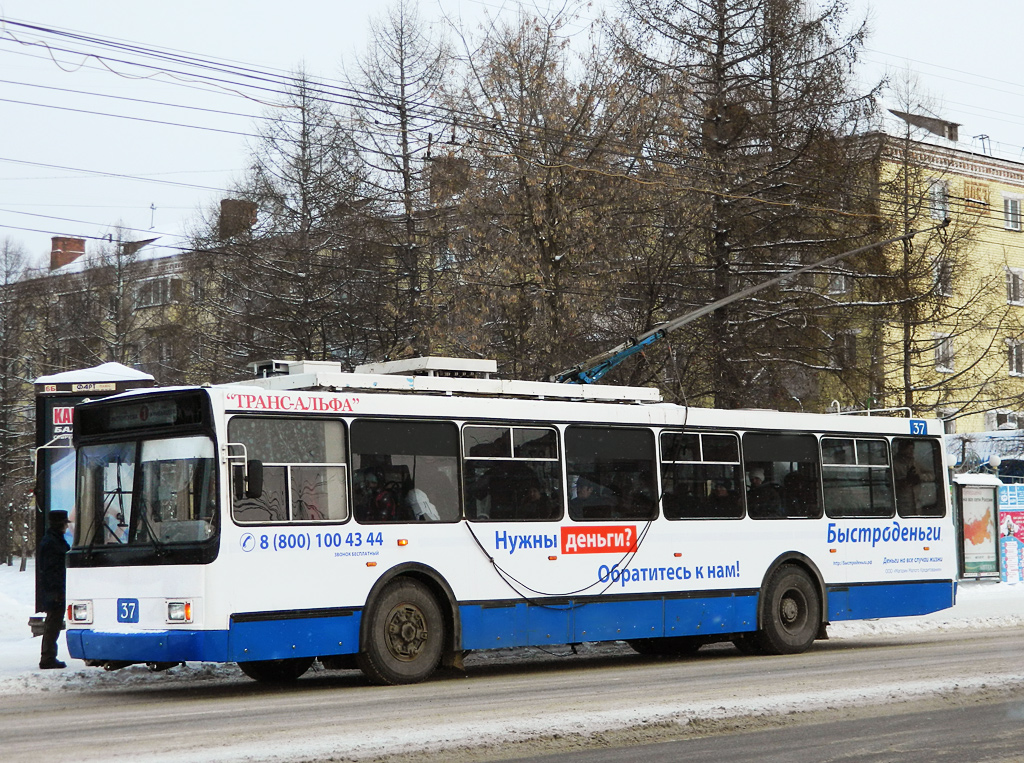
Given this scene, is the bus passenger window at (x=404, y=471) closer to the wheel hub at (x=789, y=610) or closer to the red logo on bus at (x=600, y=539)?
the red logo on bus at (x=600, y=539)

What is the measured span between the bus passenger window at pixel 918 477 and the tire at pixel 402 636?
7.16m

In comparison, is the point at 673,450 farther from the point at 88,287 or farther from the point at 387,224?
the point at 88,287

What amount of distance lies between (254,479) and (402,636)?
2238mm

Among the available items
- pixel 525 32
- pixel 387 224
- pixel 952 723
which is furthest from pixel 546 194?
pixel 952 723

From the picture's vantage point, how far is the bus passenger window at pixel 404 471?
13086 millimetres

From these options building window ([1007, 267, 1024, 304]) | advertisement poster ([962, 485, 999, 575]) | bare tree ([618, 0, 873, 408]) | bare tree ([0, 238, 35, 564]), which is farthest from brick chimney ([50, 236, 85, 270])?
advertisement poster ([962, 485, 999, 575])

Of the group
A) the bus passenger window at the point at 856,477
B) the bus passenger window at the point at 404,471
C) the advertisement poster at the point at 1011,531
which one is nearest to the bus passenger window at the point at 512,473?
the bus passenger window at the point at 404,471

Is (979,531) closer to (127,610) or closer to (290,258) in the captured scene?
(290,258)

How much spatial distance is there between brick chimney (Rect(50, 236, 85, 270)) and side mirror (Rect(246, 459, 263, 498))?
6226cm

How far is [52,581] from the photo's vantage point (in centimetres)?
1459

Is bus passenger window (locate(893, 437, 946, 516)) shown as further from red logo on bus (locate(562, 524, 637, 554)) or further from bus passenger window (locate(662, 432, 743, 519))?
red logo on bus (locate(562, 524, 637, 554))

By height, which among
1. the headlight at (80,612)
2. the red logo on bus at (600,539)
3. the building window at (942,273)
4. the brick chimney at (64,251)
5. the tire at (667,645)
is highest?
the brick chimney at (64,251)

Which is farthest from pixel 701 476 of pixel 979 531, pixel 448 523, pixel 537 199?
pixel 979 531

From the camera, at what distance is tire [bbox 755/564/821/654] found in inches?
649
